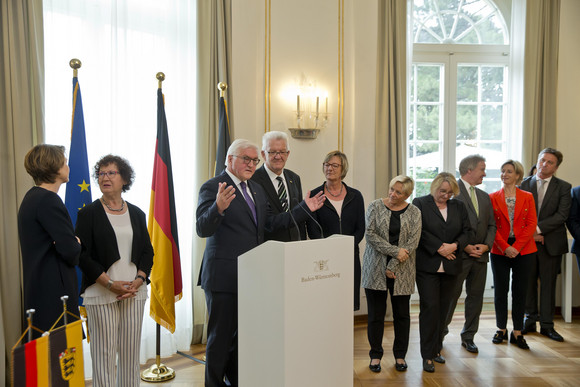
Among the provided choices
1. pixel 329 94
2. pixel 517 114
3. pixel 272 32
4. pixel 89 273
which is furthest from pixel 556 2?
pixel 89 273

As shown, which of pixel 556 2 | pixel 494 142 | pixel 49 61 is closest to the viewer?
pixel 49 61

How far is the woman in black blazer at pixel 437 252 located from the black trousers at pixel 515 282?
2.65ft

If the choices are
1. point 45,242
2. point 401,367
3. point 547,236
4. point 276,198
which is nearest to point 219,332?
point 276,198

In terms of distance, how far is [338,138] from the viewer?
206 inches

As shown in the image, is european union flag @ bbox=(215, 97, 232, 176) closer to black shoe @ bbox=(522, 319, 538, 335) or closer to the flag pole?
the flag pole

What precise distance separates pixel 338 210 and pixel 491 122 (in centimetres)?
313

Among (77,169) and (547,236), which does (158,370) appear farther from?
(547,236)

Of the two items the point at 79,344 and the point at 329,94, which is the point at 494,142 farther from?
the point at 79,344

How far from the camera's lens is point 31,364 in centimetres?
202

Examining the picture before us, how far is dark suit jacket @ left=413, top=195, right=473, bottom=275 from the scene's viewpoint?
3879 millimetres

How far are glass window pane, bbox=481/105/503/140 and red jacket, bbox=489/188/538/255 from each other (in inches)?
66.8

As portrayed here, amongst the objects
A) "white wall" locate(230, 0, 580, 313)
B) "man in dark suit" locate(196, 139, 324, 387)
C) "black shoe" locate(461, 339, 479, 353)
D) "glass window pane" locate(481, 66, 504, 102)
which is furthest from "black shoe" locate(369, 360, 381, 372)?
"glass window pane" locate(481, 66, 504, 102)

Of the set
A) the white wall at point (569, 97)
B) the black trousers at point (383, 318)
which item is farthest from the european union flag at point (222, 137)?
the white wall at point (569, 97)

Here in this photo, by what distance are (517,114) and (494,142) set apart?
0.40 metres
